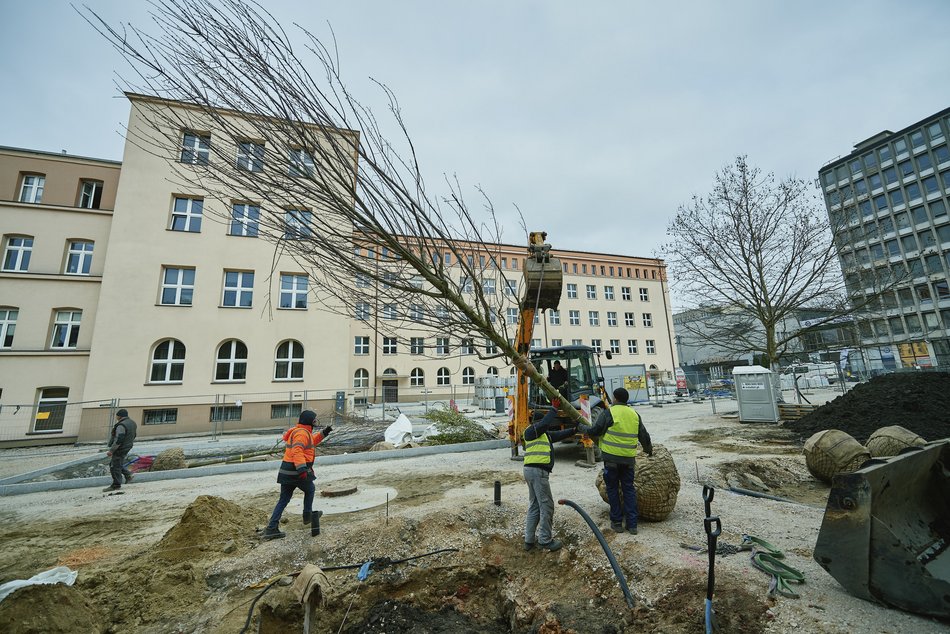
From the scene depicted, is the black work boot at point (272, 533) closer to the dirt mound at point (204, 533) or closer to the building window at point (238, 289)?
the dirt mound at point (204, 533)

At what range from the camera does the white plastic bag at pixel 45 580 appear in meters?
3.18

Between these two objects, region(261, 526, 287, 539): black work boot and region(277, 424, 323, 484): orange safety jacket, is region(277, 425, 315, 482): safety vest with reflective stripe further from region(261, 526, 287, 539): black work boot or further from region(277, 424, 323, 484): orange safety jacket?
region(261, 526, 287, 539): black work boot

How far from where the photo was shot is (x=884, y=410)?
33.6 ft

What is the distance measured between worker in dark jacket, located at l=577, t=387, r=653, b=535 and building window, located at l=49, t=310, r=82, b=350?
23441mm

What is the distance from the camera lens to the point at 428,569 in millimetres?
4352

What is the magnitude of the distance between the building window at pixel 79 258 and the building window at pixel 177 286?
4275mm

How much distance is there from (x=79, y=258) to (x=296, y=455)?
21.8 m

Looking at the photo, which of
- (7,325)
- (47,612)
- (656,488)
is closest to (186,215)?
(7,325)

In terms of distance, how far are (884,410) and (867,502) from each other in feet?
35.3

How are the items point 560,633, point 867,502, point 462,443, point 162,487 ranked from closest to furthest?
point 867,502, point 560,633, point 162,487, point 462,443

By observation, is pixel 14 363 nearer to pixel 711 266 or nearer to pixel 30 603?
pixel 30 603

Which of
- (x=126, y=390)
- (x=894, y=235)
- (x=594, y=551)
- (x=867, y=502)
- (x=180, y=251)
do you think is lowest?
(x=594, y=551)

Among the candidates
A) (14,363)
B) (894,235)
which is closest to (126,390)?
(14,363)

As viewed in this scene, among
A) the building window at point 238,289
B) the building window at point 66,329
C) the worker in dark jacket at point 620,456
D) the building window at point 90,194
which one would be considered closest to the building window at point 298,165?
the worker in dark jacket at point 620,456
